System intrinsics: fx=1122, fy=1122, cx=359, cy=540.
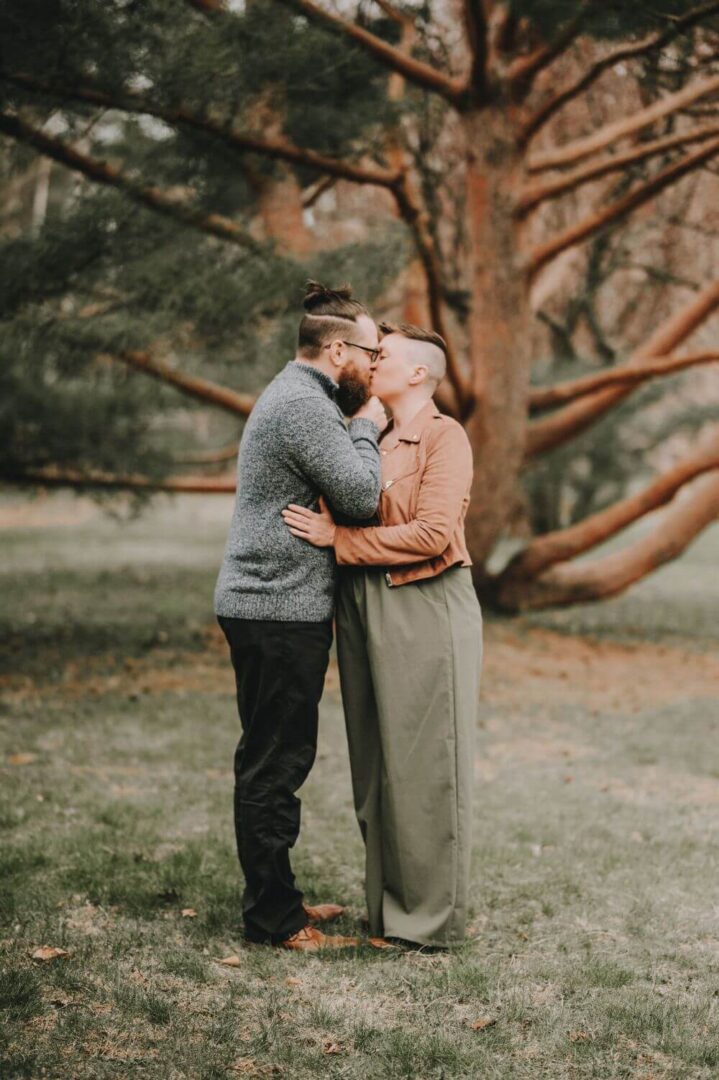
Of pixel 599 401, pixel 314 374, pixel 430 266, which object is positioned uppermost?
pixel 430 266

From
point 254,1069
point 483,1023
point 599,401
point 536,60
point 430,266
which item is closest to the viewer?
point 254,1069

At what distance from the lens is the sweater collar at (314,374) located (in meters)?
3.52

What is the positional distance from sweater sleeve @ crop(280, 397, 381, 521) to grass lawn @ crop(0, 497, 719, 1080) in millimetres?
1424

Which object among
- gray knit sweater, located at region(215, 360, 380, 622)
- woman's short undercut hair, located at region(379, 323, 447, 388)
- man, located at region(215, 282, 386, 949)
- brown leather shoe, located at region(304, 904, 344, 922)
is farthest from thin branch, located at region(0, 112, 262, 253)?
brown leather shoe, located at region(304, 904, 344, 922)

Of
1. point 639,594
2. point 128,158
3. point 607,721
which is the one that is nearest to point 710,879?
point 607,721

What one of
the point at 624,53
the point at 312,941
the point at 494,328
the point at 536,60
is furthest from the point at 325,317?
the point at 494,328

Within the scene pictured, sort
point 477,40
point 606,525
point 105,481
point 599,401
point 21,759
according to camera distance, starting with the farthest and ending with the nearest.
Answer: point 606,525 < point 599,401 < point 105,481 < point 477,40 < point 21,759

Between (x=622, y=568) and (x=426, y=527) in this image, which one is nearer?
(x=426, y=527)

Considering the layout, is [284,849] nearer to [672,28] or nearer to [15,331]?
[15,331]

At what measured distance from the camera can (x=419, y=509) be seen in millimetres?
3490

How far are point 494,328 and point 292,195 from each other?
208 cm

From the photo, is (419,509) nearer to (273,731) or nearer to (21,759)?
(273,731)

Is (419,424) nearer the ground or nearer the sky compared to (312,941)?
nearer the sky

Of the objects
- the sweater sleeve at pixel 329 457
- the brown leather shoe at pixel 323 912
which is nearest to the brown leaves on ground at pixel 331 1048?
the brown leather shoe at pixel 323 912
